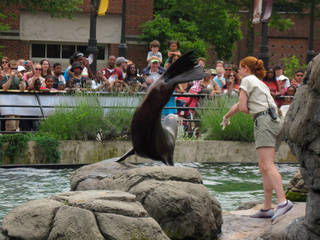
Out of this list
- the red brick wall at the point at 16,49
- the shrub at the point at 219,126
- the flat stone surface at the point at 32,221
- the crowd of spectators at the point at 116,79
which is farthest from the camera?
the red brick wall at the point at 16,49

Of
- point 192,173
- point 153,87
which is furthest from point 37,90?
point 192,173

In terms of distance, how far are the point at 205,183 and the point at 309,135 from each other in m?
6.10

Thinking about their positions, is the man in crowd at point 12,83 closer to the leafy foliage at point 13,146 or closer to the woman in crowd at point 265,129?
the leafy foliage at point 13,146

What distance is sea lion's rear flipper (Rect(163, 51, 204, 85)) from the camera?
8.70 metres

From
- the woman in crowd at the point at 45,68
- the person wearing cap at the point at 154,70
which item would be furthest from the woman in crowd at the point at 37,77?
the person wearing cap at the point at 154,70

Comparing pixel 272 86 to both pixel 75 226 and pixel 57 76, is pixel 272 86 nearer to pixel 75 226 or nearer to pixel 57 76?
pixel 57 76

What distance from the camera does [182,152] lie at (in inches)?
567

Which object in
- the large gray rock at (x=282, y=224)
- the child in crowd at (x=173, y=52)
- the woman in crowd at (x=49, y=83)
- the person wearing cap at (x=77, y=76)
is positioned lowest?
the large gray rock at (x=282, y=224)

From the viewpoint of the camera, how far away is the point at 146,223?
5.67 meters

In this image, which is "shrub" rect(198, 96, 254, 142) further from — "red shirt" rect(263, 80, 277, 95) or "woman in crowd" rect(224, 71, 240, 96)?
"red shirt" rect(263, 80, 277, 95)

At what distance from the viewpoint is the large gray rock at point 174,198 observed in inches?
274

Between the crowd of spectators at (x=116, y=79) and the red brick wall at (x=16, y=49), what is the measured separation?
17987 mm

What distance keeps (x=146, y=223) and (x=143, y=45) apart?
30331 millimetres

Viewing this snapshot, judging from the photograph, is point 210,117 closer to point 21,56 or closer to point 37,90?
point 37,90
